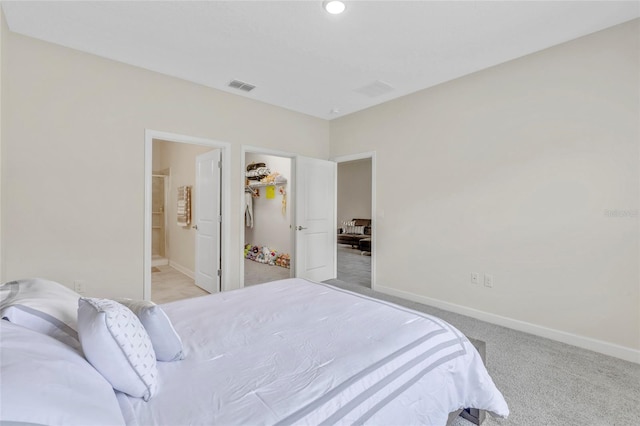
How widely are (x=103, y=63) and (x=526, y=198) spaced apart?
4.57m

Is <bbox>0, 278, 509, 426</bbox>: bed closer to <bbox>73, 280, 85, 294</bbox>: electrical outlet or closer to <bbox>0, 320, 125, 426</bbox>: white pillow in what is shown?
<bbox>0, 320, 125, 426</bbox>: white pillow

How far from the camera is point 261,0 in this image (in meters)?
2.18

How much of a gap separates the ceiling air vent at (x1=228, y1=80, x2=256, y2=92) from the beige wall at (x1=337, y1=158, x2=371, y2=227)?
18.7 feet

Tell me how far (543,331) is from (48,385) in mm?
3644

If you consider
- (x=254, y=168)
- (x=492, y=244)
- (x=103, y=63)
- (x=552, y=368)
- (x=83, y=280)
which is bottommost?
(x=552, y=368)

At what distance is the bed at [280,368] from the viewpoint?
0.89 meters

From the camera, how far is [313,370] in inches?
46.0

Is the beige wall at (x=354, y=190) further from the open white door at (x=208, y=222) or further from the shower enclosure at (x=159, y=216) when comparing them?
the open white door at (x=208, y=222)

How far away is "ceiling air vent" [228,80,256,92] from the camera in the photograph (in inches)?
142

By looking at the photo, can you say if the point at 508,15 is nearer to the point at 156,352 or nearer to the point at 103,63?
the point at 156,352

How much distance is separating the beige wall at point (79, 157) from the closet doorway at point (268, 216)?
249 centimetres

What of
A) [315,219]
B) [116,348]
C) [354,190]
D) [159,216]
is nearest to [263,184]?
[315,219]

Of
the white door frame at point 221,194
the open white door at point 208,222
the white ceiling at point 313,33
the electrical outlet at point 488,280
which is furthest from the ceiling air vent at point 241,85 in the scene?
Result: the electrical outlet at point 488,280

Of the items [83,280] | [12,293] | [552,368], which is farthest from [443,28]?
[83,280]
